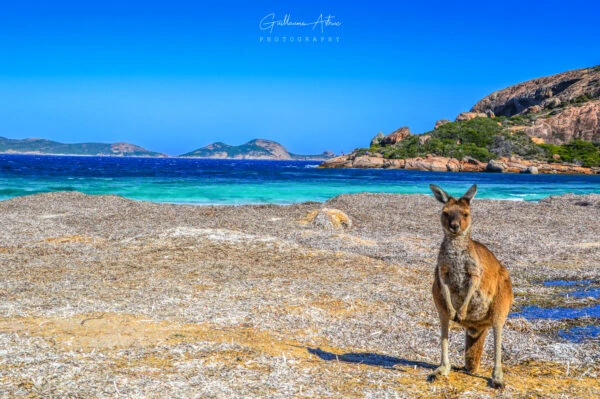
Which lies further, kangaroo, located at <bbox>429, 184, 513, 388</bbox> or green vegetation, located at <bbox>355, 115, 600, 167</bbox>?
green vegetation, located at <bbox>355, 115, 600, 167</bbox>

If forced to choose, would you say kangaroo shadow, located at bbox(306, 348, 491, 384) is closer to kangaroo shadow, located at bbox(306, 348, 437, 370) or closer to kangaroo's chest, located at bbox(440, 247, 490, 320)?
kangaroo shadow, located at bbox(306, 348, 437, 370)

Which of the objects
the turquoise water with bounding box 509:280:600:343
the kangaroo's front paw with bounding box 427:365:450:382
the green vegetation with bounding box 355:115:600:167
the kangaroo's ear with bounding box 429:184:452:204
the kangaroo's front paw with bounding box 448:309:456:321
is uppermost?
the green vegetation with bounding box 355:115:600:167

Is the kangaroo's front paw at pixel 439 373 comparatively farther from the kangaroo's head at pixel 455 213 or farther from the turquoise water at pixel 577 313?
the turquoise water at pixel 577 313

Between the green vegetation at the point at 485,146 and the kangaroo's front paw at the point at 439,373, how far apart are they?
96.1 meters

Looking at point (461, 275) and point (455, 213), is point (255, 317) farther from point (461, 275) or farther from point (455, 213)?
point (455, 213)

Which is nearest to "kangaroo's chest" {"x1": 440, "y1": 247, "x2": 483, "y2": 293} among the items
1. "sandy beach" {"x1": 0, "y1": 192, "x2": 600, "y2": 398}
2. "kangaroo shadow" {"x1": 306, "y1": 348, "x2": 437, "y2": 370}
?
"sandy beach" {"x1": 0, "y1": 192, "x2": 600, "y2": 398}

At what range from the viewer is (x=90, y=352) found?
6562 mm

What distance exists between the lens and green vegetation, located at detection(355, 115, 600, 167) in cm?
9788

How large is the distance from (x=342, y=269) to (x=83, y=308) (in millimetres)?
5989

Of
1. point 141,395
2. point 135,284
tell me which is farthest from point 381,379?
point 135,284

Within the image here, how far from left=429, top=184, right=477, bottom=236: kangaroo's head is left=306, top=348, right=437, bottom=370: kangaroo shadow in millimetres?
2009

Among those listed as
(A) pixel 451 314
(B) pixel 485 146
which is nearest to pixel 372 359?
(A) pixel 451 314

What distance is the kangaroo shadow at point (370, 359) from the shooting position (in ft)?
21.7

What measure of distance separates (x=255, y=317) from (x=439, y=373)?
343 centimetres
